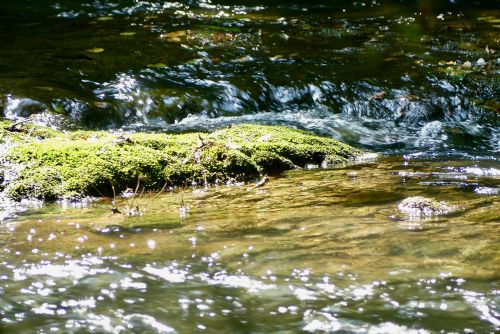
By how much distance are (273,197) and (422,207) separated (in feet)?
3.74

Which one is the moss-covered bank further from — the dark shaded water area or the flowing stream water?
the dark shaded water area

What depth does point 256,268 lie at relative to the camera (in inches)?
117

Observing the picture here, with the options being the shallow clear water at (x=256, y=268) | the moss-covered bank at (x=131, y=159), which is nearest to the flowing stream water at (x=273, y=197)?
the shallow clear water at (x=256, y=268)

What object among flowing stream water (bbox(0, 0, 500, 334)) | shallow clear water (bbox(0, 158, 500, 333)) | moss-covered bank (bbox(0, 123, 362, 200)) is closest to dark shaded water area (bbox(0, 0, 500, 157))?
flowing stream water (bbox(0, 0, 500, 334))

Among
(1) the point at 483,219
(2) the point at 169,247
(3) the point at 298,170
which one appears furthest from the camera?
(3) the point at 298,170

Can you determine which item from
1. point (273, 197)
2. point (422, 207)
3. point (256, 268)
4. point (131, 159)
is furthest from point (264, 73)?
point (256, 268)

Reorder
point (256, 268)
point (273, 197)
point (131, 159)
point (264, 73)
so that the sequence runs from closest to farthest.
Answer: point (256, 268), point (273, 197), point (131, 159), point (264, 73)

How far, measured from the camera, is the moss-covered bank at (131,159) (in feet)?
15.5

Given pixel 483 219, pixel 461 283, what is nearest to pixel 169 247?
pixel 461 283

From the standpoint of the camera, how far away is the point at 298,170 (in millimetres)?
5824

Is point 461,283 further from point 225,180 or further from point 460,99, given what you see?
point 460,99

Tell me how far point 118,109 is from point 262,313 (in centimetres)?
611

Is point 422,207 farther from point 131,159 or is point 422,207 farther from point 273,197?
point 131,159

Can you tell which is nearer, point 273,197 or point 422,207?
point 422,207
